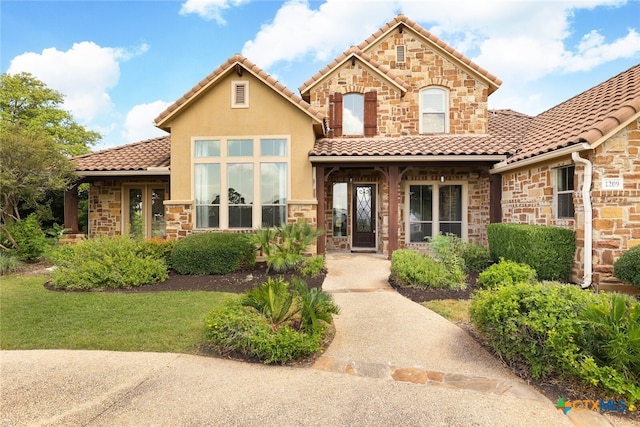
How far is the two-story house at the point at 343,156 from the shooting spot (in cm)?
993

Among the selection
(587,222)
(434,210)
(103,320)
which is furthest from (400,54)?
(103,320)

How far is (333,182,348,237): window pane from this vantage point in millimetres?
12703

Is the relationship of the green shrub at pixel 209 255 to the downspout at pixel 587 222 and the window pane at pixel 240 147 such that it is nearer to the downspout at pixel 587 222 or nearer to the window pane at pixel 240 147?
the window pane at pixel 240 147

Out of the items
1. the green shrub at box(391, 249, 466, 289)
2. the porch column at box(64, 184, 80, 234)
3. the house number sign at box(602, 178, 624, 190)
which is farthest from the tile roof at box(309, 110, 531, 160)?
the porch column at box(64, 184, 80, 234)

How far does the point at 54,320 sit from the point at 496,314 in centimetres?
662

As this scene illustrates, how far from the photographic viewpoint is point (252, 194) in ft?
33.0

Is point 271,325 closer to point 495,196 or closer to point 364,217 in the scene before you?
point 364,217

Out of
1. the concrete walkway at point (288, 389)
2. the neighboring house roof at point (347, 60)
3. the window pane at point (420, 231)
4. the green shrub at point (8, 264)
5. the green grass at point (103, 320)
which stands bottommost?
the concrete walkway at point (288, 389)

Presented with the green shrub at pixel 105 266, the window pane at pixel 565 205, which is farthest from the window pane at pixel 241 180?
the window pane at pixel 565 205

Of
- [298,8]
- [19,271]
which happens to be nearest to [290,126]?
[298,8]

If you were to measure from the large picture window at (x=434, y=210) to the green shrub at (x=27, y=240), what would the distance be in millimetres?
12575

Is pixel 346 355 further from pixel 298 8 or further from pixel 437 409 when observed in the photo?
pixel 298 8

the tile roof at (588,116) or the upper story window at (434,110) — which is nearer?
the tile roof at (588,116)

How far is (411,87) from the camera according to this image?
1226 cm
